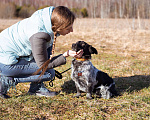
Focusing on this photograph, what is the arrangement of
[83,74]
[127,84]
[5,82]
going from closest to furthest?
[5,82]
[83,74]
[127,84]

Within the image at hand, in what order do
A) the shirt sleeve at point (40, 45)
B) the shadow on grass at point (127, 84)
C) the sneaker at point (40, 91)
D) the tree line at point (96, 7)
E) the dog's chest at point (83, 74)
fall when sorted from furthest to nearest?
the tree line at point (96, 7)
the shadow on grass at point (127, 84)
the sneaker at point (40, 91)
the dog's chest at point (83, 74)
the shirt sleeve at point (40, 45)

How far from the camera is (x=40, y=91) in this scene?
13.4 ft

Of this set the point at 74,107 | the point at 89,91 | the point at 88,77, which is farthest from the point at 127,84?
the point at 74,107

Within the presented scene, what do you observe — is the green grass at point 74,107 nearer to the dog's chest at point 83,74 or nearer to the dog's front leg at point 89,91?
the dog's front leg at point 89,91

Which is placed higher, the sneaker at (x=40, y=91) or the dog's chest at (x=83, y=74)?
the dog's chest at (x=83, y=74)

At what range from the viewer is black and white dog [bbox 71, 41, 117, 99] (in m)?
3.87

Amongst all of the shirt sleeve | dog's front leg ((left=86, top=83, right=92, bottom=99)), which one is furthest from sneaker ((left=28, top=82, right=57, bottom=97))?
the shirt sleeve

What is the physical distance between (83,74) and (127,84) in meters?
1.65

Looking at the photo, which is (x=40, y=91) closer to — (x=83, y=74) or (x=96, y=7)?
(x=83, y=74)

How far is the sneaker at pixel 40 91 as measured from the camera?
404 centimetres

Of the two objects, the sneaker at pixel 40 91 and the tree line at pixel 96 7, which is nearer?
the sneaker at pixel 40 91

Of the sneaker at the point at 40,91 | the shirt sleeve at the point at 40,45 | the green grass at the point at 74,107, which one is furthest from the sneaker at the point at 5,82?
the shirt sleeve at the point at 40,45

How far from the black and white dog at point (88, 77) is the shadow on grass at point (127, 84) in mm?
504

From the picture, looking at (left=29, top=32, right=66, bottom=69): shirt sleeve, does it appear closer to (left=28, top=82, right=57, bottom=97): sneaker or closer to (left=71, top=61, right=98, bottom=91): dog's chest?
(left=71, top=61, right=98, bottom=91): dog's chest
